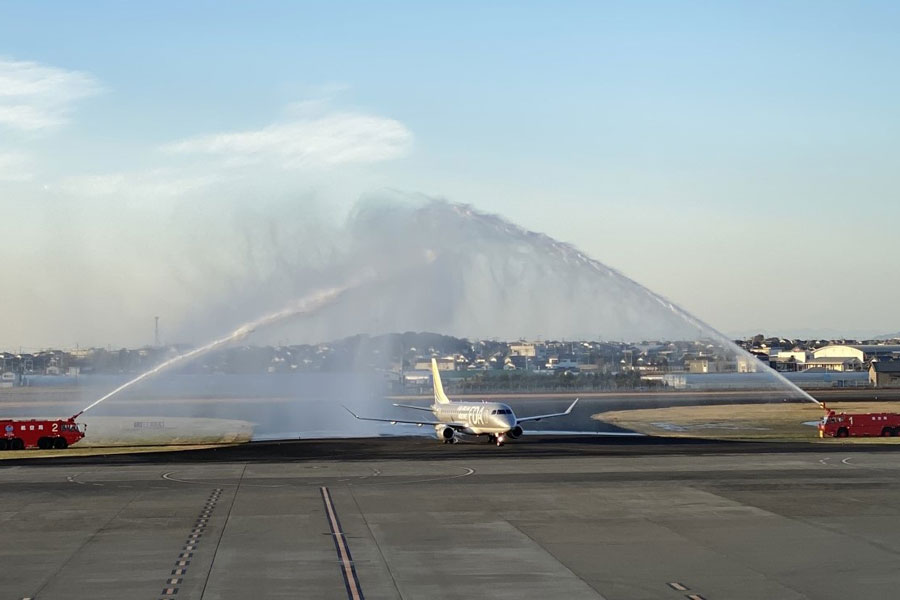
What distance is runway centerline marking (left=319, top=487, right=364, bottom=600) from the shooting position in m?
27.3

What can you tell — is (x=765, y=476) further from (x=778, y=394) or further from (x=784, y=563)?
(x=778, y=394)

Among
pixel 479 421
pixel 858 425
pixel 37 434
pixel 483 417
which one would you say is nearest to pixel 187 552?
pixel 483 417

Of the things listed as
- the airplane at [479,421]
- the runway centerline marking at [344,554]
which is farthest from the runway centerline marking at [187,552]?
the airplane at [479,421]

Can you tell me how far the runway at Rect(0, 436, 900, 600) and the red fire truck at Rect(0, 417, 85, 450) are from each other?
14214 millimetres

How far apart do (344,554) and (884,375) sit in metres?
182

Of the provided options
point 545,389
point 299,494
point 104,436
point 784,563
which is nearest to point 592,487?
point 299,494

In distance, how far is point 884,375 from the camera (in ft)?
636

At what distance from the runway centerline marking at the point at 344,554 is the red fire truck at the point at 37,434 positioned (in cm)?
4288

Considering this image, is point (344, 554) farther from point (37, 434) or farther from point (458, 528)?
point (37, 434)

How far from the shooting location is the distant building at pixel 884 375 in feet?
626

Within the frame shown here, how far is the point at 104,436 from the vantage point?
95.5m

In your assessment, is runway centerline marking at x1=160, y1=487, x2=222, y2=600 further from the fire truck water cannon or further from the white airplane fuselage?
the fire truck water cannon

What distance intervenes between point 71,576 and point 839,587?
21.3 meters

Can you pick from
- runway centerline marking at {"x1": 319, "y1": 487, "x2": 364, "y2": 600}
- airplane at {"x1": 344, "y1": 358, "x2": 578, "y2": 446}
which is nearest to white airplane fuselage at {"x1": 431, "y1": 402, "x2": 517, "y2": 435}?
airplane at {"x1": 344, "y1": 358, "x2": 578, "y2": 446}
